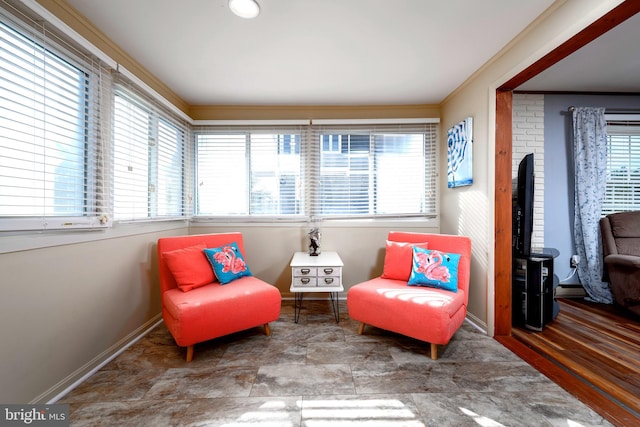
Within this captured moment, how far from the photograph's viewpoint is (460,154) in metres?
2.62

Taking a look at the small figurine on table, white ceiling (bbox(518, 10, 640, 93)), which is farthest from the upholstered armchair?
the small figurine on table

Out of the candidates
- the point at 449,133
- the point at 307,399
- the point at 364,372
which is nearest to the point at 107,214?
the point at 307,399

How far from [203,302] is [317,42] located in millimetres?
2214

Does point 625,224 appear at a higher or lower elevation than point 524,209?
lower

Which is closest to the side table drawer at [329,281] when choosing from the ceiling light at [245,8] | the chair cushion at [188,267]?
the chair cushion at [188,267]

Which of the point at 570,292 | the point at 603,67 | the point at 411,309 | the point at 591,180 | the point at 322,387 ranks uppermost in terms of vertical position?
the point at 603,67

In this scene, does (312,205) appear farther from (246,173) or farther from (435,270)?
(435,270)

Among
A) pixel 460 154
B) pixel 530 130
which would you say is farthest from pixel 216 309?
pixel 530 130

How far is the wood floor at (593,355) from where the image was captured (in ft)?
4.73

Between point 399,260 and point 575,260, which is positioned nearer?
point 399,260

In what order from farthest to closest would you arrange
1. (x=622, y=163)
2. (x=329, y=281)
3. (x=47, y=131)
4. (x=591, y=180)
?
(x=622, y=163) < (x=591, y=180) < (x=329, y=281) < (x=47, y=131)

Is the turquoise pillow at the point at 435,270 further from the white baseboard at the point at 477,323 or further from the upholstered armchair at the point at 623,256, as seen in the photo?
the upholstered armchair at the point at 623,256

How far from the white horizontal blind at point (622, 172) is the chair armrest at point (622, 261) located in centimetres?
67

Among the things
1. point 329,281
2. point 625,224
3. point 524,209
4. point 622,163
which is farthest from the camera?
point 622,163
